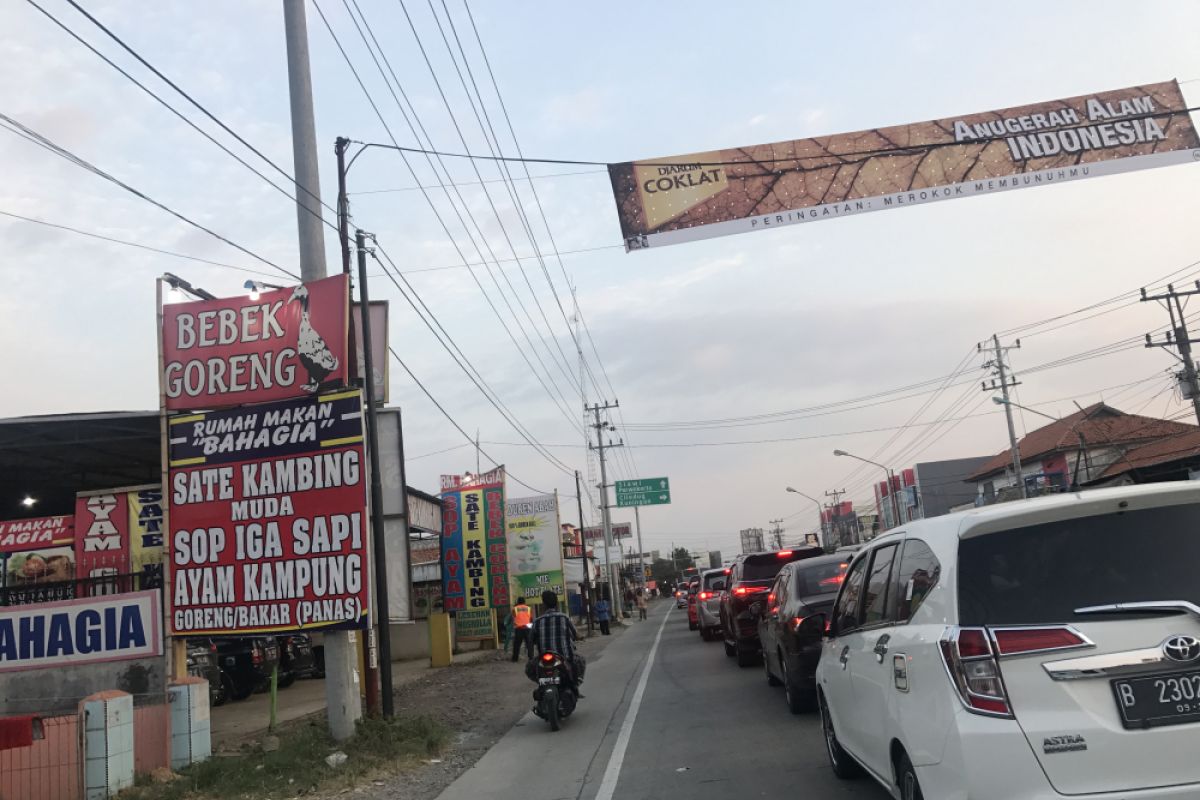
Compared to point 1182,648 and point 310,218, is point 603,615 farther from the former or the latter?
point 1182,648

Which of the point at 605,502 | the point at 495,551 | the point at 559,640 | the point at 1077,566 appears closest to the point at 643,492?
the point at 605,502

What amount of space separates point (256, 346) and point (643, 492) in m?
41.3

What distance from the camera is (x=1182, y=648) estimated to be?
377 centimetres

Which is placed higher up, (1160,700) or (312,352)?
(312,352)

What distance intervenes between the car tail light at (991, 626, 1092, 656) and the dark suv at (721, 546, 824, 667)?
11.9m

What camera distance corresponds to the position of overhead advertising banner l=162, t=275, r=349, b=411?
456 inches

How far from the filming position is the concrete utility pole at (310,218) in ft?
36.7

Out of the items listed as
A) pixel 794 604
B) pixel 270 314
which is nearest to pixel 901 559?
pixel 794 604

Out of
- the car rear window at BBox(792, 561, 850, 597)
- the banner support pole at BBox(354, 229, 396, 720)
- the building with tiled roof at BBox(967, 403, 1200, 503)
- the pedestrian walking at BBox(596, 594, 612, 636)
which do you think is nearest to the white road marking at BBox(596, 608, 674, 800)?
the car rear window at BBox(792, 561, 850, 597)

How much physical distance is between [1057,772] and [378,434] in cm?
1048

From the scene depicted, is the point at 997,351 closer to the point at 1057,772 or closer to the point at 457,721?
the point at 457,721

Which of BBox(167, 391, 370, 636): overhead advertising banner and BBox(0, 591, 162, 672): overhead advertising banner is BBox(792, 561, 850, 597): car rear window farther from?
BBox(0, 591, 162, 672): overhead advertising banner

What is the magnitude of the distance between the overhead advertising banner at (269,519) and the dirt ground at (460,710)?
1964mm

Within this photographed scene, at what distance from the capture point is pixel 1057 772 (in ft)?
12.2
